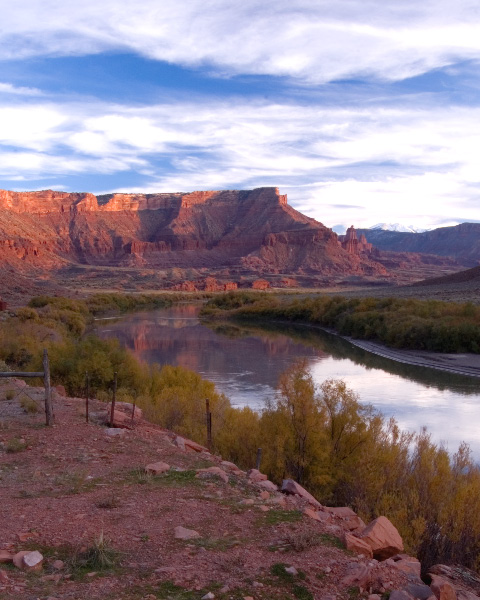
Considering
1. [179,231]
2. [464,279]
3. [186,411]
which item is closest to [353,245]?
[179,231]

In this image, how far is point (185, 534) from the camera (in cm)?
528

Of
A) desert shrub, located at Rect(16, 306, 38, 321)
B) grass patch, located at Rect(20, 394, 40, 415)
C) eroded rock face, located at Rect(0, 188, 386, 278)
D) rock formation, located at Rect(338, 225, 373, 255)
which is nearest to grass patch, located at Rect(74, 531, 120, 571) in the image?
grass patch, located at Rect(20, 394, 40, 415)

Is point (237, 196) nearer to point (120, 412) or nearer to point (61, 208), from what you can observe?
point (61, 208)

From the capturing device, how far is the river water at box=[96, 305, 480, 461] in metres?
17.7

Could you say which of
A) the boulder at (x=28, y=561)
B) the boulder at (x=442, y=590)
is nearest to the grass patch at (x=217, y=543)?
the boulder at (x=28, y=561)

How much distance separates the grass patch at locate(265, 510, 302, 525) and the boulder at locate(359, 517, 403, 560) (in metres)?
0.62

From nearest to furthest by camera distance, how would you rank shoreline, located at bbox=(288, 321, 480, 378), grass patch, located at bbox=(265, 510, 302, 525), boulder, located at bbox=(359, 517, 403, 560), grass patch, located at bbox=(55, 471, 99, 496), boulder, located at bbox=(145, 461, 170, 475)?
boulder, located at bbox=(359, 517, 403, 560), grass patch, located at bbox=(265, 510, 302, 525), grass patch, located at bbox=(55, 471, 99, 496), boulder, located at bbox=(145, 461, 170, 475), shoreline, located at bbox=(288, 321, 480, 378)

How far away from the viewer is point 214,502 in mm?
6246

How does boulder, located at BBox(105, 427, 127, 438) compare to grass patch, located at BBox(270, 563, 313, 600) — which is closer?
grass patch, located at BBox(270, 563, 313, 600)

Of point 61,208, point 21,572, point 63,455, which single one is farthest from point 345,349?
point 61,208

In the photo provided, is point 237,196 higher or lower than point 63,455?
higher

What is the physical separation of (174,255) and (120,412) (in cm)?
12797

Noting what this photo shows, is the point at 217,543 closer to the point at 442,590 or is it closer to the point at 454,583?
the point at 442,590

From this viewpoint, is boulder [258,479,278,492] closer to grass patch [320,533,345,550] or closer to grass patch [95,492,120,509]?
grass patch [320,533,345,550]
